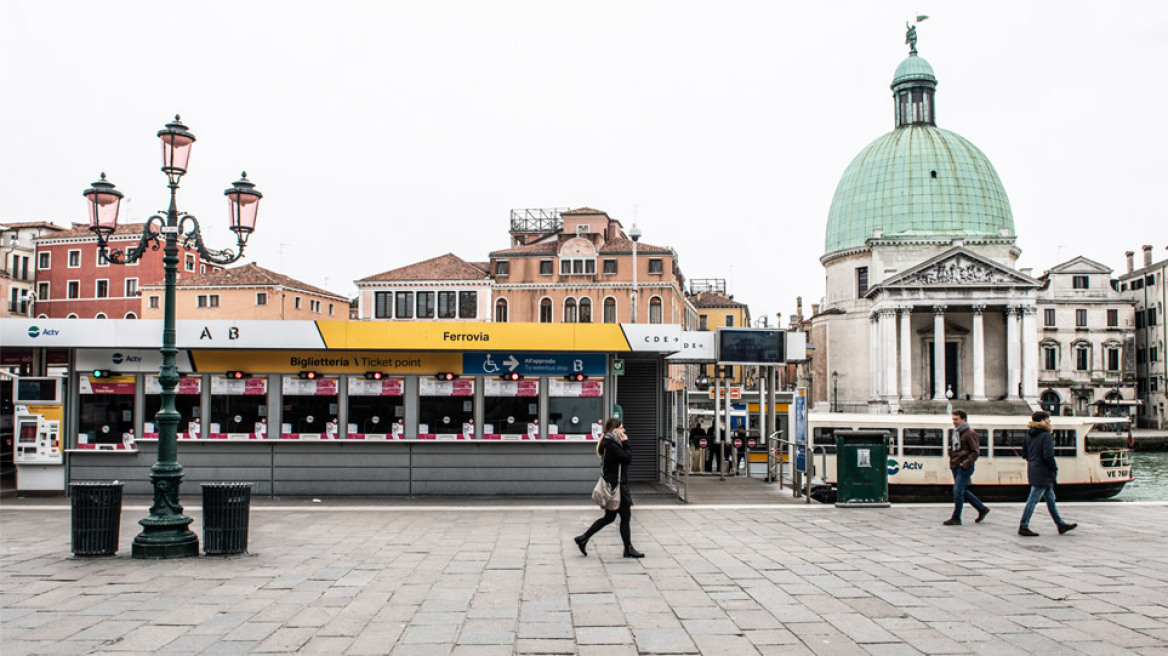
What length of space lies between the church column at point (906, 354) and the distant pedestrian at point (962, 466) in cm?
5854

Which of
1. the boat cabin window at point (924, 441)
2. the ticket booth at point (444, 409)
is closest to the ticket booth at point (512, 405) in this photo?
the ticket booth at point (444, 409)

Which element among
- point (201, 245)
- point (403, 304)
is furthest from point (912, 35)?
point (201, 245)

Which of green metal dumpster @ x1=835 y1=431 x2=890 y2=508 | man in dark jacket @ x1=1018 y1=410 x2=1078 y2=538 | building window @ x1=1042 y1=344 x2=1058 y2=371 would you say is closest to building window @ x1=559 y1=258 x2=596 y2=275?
building window @ x1=1042 y1=344 x2=1058 y2=371

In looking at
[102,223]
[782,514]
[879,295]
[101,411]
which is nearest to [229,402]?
[101,411]

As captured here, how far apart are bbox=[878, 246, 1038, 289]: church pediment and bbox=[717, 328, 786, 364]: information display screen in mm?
54438

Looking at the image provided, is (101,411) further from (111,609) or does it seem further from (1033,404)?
(1033,404)

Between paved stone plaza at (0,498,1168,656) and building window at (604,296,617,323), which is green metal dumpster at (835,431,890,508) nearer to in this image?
paved stone plaza at (0,498,1168,656)

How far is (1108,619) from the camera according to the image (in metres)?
7.62

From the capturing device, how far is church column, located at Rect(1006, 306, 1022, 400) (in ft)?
221

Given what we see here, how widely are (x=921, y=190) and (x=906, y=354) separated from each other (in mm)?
13793

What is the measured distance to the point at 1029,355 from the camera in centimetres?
6756

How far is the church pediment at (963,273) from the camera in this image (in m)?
67.2

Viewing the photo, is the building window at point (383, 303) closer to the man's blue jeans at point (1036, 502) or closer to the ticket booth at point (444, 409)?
the ticket booth at point (444, 409)

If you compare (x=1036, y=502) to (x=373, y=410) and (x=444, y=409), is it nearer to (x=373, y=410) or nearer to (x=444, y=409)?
(x=444, y=409)
